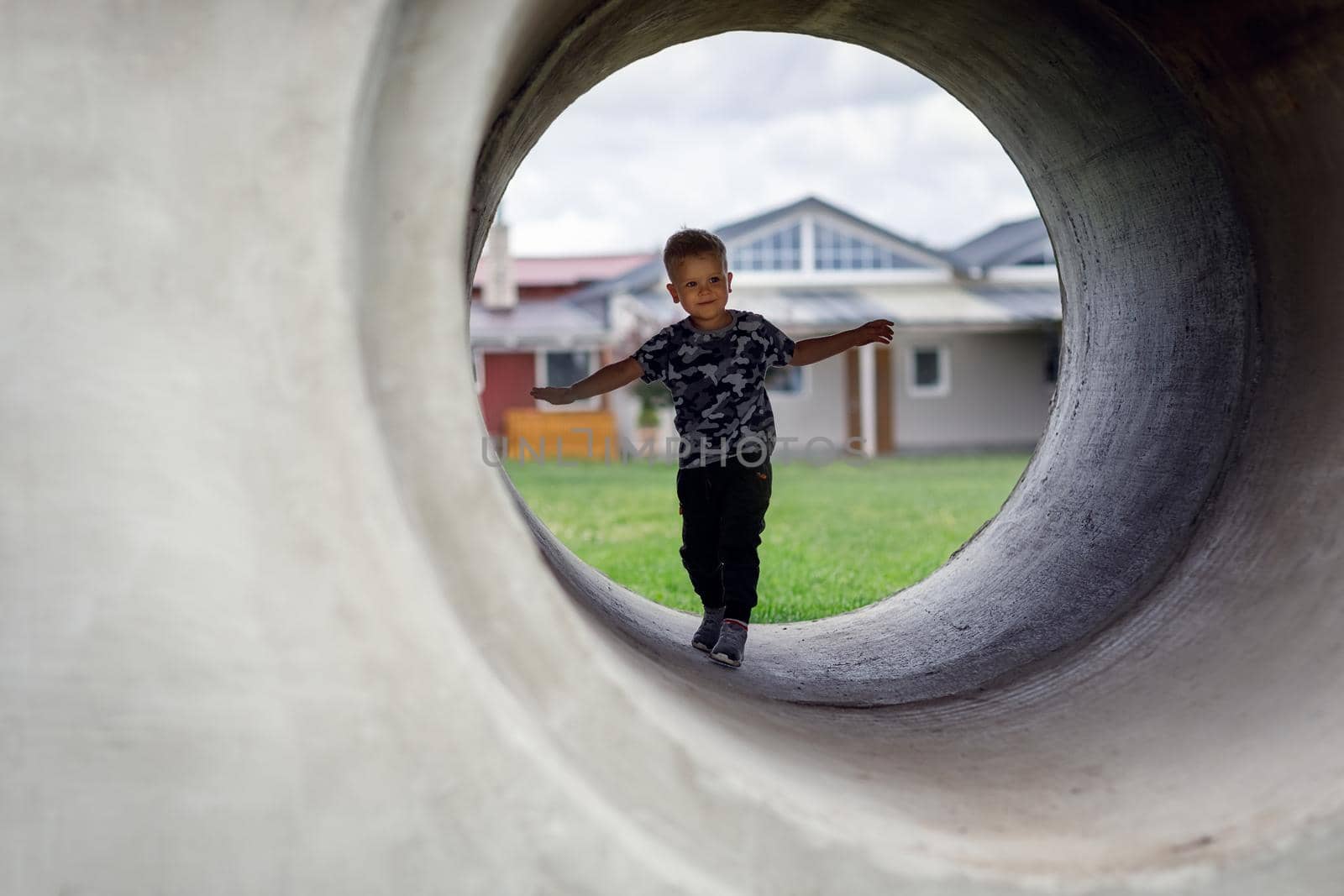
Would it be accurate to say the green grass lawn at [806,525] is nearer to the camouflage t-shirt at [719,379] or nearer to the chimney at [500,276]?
the camouflage t-shirt at [719,379]

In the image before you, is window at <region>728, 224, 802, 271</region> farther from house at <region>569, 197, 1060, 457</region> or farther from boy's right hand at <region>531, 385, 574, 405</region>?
boy's right hand at <region>531, 385, 574, 405</region>

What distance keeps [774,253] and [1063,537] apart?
1993cm

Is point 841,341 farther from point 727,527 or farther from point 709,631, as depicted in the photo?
point 709,631

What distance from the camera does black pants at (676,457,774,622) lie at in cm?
356

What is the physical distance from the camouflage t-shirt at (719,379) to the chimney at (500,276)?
2112 cm

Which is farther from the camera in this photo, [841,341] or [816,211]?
[816,211]

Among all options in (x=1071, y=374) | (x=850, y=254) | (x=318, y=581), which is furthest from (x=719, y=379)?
(x=850, y=254)

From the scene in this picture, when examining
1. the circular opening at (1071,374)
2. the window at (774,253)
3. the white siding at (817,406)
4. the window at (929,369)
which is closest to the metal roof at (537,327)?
the window at (774,253)

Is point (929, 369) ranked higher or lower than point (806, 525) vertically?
higher

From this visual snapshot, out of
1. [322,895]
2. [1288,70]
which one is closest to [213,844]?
[322,895]

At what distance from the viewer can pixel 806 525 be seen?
1014 cm

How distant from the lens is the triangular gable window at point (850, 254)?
23766 mm

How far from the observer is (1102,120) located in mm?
3693

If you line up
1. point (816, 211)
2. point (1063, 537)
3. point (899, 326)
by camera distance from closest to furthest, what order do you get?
point (1063, 537) → point (899, 326) → point (816, 211)
